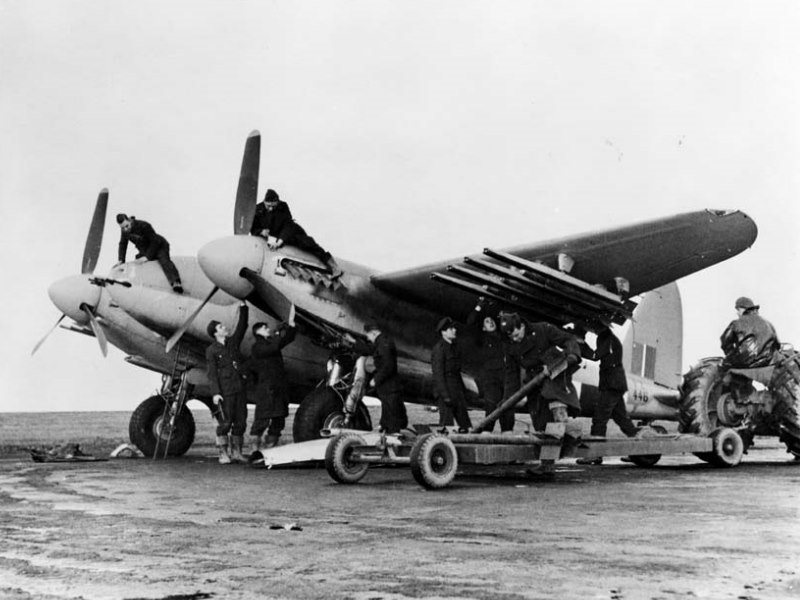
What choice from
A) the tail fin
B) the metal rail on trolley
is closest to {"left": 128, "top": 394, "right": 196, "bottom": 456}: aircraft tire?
the metal rail on trolley

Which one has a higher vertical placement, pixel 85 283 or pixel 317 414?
pixel 85 283

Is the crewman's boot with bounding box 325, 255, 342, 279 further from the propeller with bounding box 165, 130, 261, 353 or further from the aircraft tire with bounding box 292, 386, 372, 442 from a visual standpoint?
the aircraft tire with bounding box 292, 386, 372, 442

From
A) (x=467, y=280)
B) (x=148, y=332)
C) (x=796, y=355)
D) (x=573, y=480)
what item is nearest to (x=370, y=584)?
(x=573, y=480)

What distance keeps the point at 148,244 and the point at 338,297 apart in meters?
3.07

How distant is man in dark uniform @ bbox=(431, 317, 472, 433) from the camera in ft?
36.9

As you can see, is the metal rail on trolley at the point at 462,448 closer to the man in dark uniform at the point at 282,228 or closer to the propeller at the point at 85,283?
the man in dark uniform at the point at 282,228

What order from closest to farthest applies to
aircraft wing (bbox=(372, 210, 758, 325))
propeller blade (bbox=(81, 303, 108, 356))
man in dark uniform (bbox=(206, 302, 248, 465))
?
1. aircraft wing (bbox=(372, 210, 758, 325))
2. man in dark uniform (bbox=(206, 302, 248, 465))
3. propeller blade (bbox=(81, 303, 108, 356))

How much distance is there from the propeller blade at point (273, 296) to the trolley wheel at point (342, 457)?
3619mm

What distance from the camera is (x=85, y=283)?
1445 cm

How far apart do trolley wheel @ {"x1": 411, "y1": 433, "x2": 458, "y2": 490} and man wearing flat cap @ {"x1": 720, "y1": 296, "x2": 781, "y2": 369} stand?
5.17 meters

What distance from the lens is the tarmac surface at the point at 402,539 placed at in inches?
157

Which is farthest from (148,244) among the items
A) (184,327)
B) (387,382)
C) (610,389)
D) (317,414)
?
(610,389)

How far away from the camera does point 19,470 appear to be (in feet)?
37.1

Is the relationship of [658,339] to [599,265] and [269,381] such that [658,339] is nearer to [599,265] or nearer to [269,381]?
[599,265]
